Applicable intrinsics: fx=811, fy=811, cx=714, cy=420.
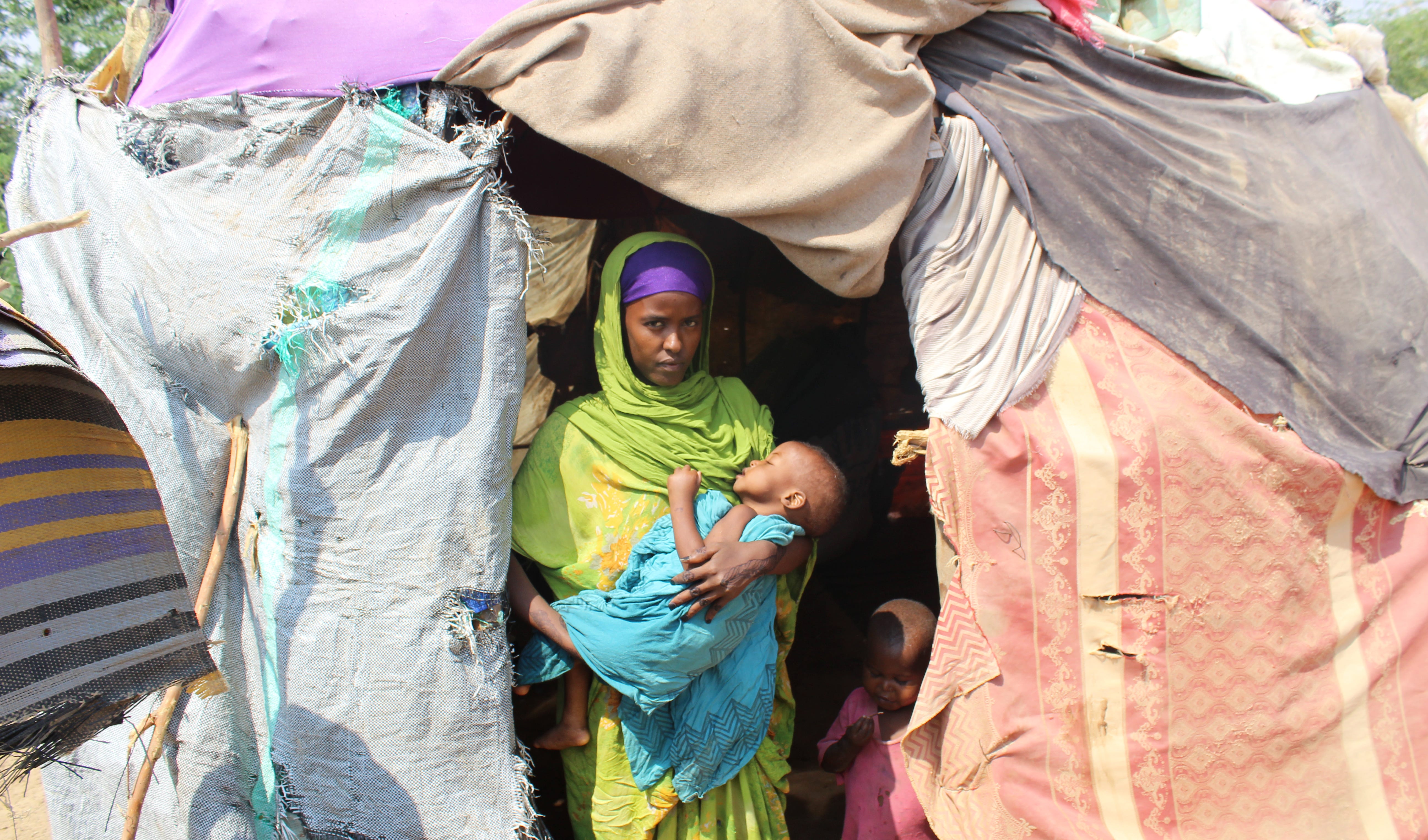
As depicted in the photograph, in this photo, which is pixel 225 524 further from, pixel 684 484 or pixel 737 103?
pixel 737 103

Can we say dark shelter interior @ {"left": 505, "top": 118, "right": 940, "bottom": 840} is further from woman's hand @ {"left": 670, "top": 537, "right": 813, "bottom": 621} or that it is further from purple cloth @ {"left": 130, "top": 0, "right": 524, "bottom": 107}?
woman's hand @ {"left": 670, "top": 537, "right": 813, "bottom": 621}

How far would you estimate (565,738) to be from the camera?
7.63 ft

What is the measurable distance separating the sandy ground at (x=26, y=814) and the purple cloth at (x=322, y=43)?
2.85 meters

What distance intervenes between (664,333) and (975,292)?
863 mm

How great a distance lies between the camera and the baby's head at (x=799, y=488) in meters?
2.28

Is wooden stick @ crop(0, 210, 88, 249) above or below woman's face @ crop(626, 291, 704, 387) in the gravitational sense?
above

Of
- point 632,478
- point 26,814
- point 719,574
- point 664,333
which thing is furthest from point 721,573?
point 26,814

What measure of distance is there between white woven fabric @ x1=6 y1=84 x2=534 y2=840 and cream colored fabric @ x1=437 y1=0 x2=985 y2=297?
0.23 metres

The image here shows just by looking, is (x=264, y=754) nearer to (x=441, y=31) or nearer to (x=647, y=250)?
(x=647, y=250)

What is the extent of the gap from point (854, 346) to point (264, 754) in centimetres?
270

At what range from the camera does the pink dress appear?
2.56 m

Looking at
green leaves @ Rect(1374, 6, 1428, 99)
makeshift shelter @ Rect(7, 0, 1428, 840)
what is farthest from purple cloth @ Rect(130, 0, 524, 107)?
green leaves @ Rect(1374, 6, 1428, 99)

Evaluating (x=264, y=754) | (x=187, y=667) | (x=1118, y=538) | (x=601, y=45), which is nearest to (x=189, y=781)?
(x=264, y=754)

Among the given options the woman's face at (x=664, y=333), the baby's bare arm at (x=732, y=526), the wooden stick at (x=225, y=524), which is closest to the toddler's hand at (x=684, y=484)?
the baby's bare arm at (x=732, y=526)
